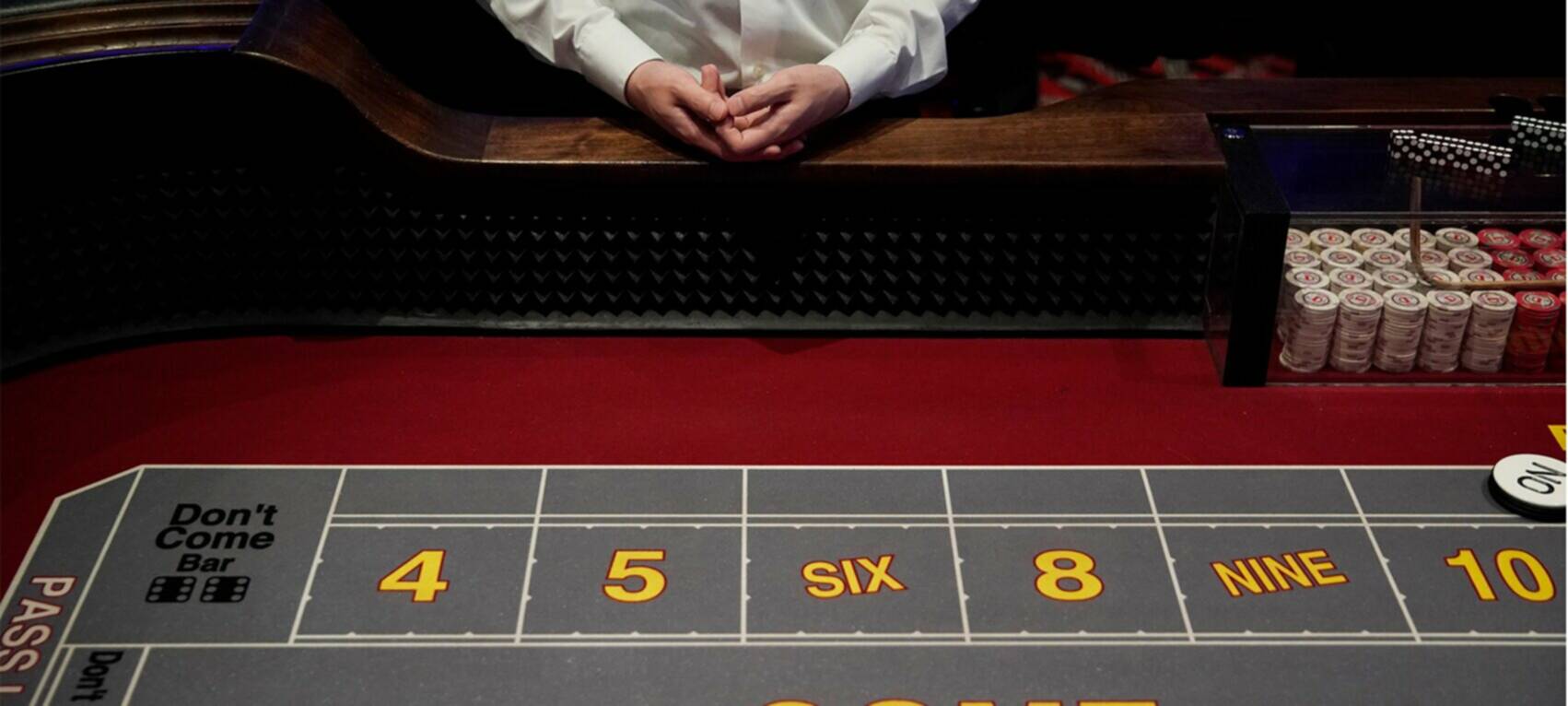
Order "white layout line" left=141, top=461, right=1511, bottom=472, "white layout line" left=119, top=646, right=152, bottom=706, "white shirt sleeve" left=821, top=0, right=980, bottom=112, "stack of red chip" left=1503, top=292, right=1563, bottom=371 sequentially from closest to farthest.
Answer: "white layout line" left=119, top=646, right=152, bottom=706 → "white layout line" left=141, top=461, right=1511, bottom=472 → "stack of red chip" left=1503, top=292, right=1563, bottom=371 → "white shirt sleeve" left=821, top=0, right=980, bottom=112

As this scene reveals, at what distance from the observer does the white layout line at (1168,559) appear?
5.86 ft

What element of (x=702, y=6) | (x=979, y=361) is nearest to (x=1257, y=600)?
(x=979, y=361)

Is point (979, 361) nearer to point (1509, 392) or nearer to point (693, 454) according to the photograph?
point (693, 454)

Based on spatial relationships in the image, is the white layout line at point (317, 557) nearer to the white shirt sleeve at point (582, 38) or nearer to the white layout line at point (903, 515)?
the white layout line at point (903, 515)

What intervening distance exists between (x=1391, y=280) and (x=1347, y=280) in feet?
0.21

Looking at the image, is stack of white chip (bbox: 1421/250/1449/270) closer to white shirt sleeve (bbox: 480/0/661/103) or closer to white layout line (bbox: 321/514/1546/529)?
white layout line (bbox: 321/514/1546/529)

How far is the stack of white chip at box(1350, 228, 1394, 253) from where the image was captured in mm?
2234

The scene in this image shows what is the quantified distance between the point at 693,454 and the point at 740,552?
0.74ft

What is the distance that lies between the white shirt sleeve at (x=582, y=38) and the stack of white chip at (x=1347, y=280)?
1.05 meters

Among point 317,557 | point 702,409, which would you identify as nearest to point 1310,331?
point 702,409

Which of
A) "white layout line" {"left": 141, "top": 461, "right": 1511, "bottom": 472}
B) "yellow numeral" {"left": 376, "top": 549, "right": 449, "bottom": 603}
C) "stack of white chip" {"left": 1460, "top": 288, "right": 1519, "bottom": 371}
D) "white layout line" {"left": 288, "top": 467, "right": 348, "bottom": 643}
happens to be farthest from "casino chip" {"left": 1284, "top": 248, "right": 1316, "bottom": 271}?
"white layout line" {"left": 288, "top": 467, "right": 348, "bottom": 643}

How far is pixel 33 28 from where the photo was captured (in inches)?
85.0

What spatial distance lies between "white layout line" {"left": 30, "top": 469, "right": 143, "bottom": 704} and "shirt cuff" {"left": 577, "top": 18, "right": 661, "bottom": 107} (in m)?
0.87

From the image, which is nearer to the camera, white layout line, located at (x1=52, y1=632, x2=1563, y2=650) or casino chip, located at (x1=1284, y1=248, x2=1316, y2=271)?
white layout line, located at (x1=52, y1=632, x2=1563, y2=650)
